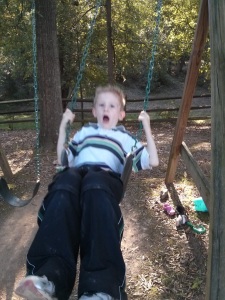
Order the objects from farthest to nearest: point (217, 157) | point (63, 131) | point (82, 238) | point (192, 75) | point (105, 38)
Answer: point (105, 38) < point (192, 75) < point (63, 131) < point (82, 238) < point (217, 157)

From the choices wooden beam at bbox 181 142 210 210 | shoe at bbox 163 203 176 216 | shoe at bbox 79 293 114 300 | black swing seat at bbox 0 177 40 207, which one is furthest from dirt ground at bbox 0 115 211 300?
shoe at bbox 79 293 114 300

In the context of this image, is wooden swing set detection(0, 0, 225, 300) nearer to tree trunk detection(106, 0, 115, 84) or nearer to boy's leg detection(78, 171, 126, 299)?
boy's leg detection(78, 171, 126, 299)

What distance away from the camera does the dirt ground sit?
3.09 metres

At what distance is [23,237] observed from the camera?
12.6 feet

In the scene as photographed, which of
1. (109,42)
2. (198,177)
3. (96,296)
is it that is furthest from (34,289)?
(109,42)

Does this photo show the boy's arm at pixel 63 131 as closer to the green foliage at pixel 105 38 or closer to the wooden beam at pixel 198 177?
the wooden beam at pixel 198 177

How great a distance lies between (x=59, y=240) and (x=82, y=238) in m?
0.13

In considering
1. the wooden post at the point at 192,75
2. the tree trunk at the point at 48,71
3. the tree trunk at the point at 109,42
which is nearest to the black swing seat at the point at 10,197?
the wooden post at the point at 192,75

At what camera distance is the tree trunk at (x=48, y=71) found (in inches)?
227

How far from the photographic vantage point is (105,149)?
2.63 meters

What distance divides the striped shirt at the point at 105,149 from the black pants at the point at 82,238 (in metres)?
0.34

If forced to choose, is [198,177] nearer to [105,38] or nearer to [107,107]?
[107,107]

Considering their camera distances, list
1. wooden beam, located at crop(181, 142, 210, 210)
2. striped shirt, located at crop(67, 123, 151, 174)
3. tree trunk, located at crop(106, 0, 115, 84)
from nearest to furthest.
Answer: striped shirt, located at crop(67, 123, 151, 174) < wooden beam, located at crop(181, 142, 210, 210) < tree trunk, located at crop(106, 0, 115, 84)

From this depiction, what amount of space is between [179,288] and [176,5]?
9.22m
